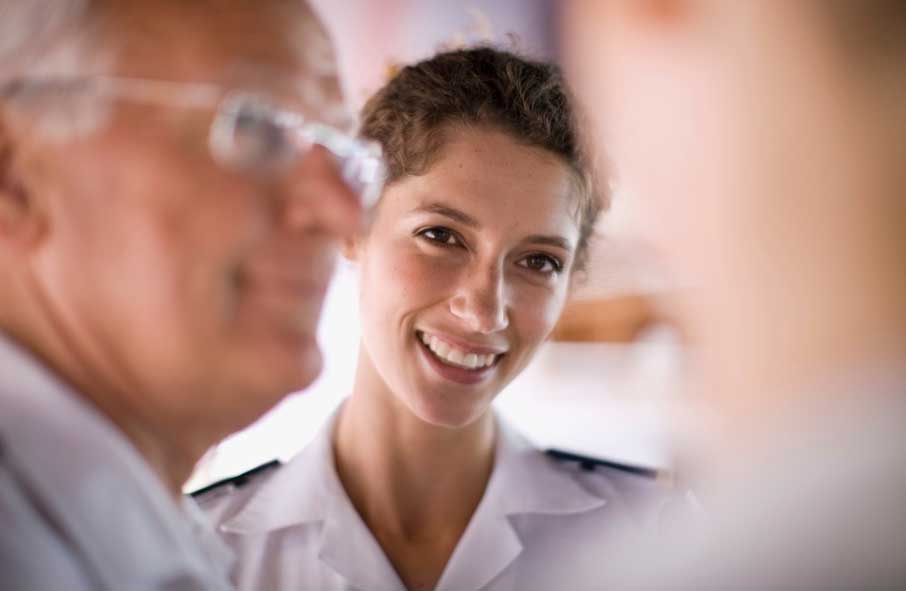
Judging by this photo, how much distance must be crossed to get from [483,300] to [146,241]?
1.36 feet

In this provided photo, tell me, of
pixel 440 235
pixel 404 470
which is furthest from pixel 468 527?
pixel 440 235

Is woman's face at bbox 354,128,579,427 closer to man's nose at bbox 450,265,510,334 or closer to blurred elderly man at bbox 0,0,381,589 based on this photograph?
man's nose at bbox 450,265,510,334

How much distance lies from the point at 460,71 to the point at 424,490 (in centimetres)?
51

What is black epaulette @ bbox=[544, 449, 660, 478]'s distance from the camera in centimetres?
109

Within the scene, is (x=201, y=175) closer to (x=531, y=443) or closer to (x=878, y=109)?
(x=878, y=109)

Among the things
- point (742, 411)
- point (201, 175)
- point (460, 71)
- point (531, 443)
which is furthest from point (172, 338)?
point (531, 443)

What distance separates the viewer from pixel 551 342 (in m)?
1.49

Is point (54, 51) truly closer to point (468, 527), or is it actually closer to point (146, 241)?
point (146, 241)

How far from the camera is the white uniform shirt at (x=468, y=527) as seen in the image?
900 mm

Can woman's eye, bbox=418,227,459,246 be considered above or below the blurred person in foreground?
above

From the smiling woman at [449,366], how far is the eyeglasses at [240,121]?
282 millimetres

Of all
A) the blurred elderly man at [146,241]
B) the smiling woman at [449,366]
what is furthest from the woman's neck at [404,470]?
the blurred elderly man at [146,241]

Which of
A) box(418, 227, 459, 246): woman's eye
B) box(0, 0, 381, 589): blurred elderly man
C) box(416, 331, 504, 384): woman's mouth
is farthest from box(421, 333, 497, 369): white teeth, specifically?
box(0, 0, 381, 589): blurred elderly man

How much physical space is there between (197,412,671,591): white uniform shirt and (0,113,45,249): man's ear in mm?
498
